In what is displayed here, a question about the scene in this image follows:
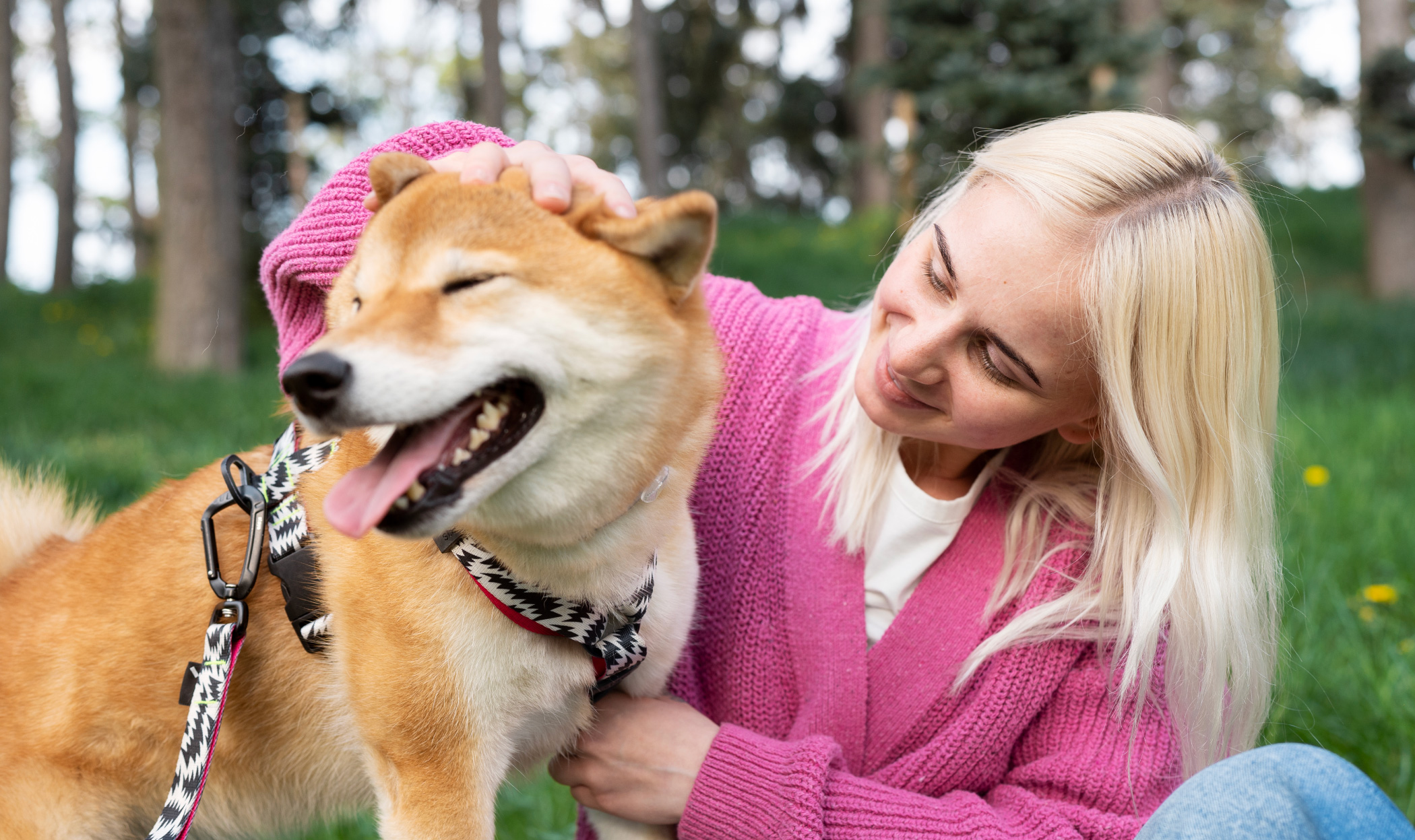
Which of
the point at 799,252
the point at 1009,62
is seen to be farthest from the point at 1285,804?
the point at 799,252

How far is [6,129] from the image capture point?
1459 cm

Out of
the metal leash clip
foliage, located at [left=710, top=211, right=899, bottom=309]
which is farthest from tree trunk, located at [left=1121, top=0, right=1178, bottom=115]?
the metal leash clip

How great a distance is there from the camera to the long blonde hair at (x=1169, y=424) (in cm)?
194

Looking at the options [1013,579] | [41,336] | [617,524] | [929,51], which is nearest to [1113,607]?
[1013,579]

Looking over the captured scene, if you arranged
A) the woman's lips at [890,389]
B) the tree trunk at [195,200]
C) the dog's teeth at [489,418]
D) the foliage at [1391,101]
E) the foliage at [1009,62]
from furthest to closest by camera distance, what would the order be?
the foliage at [1391,101] → the foliage at [1009,62] → the tree trunk at [195,200] → the woman's lips at [890,389] → the dog's teeth at [489,418]

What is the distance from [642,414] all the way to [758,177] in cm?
2317

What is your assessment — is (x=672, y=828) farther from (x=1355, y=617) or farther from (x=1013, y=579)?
(x=1355, y=617)

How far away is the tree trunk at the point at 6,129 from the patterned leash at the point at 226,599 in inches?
611

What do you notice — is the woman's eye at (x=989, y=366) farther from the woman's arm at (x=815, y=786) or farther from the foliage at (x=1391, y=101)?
the foliage at (x=1391, y=101)

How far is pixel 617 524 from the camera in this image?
167cm

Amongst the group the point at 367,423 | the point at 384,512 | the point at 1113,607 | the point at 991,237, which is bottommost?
the point at 1113,607

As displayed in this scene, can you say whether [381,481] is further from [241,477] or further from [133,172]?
[133,172]

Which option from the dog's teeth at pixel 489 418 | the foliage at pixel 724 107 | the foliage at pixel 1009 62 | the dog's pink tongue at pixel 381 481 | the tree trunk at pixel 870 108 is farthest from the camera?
the foliage at pixel 724 107

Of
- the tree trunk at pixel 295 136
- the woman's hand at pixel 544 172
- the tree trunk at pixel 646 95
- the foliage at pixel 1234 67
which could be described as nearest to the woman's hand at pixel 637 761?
the woman's hand at pixel 544 172
